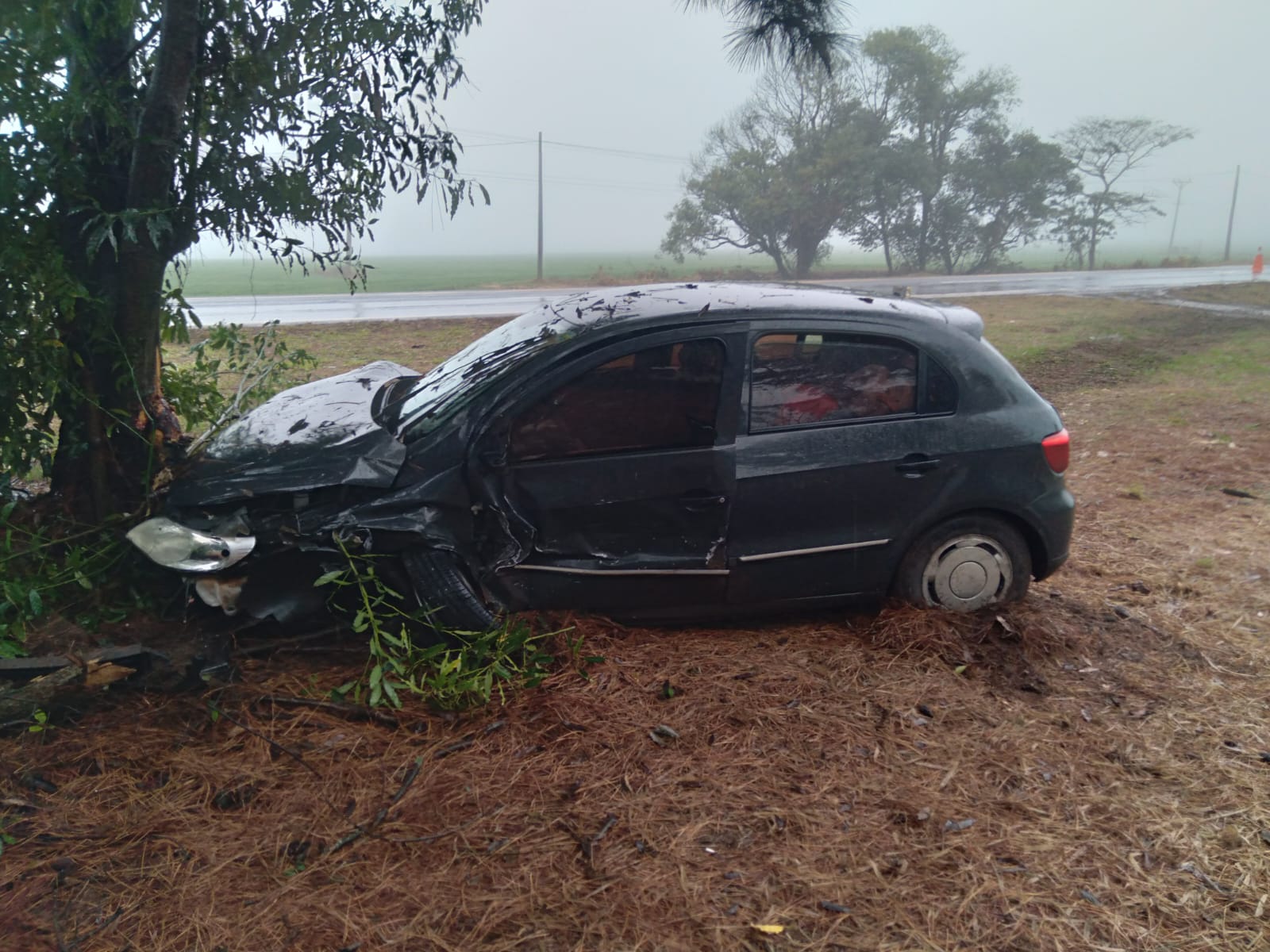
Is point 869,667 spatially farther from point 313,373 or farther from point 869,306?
point 313,373

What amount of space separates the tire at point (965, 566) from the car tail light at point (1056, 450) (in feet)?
1.20

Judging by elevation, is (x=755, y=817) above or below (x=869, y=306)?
below

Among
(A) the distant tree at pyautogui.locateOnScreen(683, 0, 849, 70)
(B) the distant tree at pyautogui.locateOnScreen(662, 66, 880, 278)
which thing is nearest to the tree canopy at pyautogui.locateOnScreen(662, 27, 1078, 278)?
(B) the distant tree at pyautogui.locateOnScreen(662, 66, 880, 278)

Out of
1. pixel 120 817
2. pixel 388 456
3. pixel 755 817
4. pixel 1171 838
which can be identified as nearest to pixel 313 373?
pixel 388 456

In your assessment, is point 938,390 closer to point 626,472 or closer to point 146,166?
point 626,472

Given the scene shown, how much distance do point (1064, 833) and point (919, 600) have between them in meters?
1.46

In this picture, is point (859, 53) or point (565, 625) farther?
point (859, 53)

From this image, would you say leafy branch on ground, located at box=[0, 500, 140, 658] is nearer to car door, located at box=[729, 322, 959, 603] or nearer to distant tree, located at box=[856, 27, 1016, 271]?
car door, located at box=[729, 322, 959, 603]

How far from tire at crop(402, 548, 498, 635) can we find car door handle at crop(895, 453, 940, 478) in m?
2.03

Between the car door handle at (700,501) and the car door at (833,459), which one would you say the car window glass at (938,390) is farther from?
the car door handle at (700,501)

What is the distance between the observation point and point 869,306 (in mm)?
4441

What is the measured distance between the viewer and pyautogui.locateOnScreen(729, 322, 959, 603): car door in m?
4.12

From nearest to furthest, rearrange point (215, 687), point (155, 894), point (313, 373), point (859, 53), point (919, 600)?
point (155, 894), point (215, 687), point (919, 600), point (859, 53), point (313, 373)

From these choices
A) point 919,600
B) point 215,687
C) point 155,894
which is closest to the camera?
point 155,894
